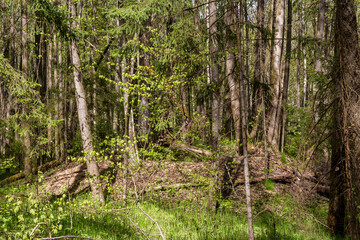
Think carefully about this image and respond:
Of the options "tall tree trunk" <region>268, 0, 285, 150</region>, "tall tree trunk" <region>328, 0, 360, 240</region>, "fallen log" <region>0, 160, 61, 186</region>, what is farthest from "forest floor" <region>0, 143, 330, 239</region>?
"fallen log" <region>0, 160, 61, 186</region>

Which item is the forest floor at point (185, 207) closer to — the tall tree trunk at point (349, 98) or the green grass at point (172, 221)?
the green grass at point (172, 221)

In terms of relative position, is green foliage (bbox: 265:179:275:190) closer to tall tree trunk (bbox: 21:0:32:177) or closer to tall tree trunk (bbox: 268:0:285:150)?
tall tree trunk (bbox: 268:0:285:150)

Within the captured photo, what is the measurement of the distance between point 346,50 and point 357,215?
253 cm

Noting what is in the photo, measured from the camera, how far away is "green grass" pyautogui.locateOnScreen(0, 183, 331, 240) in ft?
15.5

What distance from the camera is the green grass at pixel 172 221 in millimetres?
4738

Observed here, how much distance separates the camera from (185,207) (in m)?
7.52

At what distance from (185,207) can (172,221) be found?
126 centimetres

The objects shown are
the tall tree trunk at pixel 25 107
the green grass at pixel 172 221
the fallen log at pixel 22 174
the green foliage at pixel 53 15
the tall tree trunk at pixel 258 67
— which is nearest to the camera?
the green grass at pixel 172 221

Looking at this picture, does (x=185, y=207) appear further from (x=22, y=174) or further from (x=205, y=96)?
(x=22, y=174)

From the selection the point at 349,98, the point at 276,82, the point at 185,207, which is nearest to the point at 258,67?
the point at 276,82

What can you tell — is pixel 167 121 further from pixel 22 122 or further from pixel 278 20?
pixel 278 20

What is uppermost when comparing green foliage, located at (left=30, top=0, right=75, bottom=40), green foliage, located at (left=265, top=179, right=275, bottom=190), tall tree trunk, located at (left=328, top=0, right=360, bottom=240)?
green foliage, located at (left=30, top=0, right=75, bottom=40)

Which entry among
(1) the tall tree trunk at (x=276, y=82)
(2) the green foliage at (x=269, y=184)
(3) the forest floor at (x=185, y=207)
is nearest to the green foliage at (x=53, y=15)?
(3) the forest floor at (x=185, y=207)

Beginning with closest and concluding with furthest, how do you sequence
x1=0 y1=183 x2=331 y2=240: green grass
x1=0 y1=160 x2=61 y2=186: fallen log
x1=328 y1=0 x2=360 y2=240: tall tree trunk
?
x1=328 y1=0 x2=360 y2=240: tall tree trunk < x1=0 y1=183 x2=331 y2=240: green grass < x1=0 y1=160 x2=61 y2=186: fallen log
